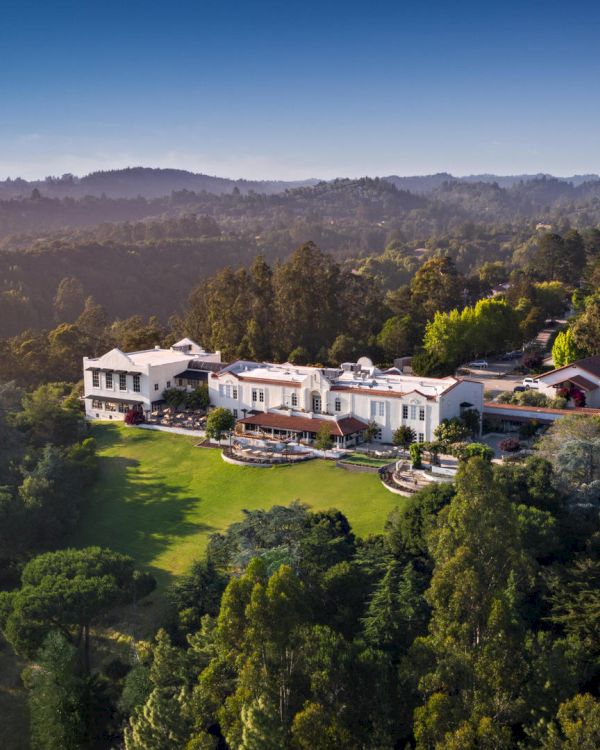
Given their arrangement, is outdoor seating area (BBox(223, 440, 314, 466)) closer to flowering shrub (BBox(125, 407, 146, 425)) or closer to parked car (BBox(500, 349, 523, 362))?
flowering shrub (BBox(125, 407, 146, 425))

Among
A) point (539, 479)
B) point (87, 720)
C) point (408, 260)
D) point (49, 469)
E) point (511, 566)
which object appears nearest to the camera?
point (511, 566)

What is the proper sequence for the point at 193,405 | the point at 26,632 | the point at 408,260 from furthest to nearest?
the point at 408,260 → the point at 193,405 → the point at 26,632

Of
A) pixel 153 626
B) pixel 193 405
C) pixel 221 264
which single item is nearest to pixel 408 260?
pixel 221 264

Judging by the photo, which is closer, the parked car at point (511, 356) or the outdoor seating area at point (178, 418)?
the outdoor seating area at point (178, 418)

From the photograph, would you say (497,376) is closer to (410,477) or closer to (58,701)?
(410,477)

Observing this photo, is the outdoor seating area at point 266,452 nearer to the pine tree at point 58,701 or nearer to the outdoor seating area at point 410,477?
the outdoor seating area at point 410,477

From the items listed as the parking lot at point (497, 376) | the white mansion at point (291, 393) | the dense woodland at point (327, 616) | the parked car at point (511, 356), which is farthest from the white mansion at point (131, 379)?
the parked car at point (511, 356)

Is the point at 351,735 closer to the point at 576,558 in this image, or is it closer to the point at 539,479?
the point at 576,558
